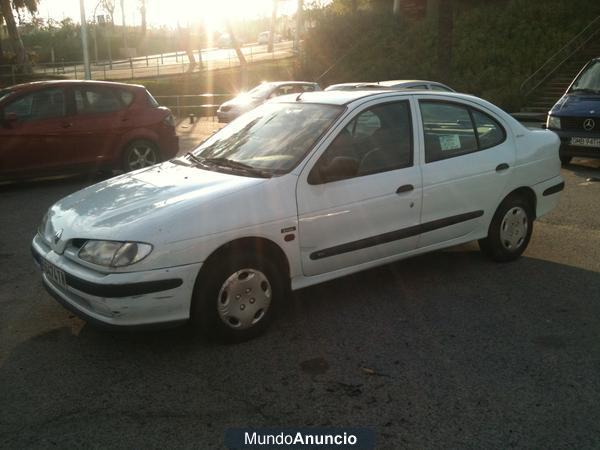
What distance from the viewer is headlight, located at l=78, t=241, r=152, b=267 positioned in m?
3.57

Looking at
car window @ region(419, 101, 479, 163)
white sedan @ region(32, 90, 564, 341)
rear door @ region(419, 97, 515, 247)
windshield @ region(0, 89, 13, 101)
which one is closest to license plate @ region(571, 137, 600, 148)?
white sedan @ region(32, 90, 564, 341)

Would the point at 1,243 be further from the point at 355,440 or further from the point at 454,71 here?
the point at 454,71

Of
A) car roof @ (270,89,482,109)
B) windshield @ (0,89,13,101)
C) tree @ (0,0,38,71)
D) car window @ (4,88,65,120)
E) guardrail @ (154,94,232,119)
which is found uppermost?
tree @ (0,0,38,71)

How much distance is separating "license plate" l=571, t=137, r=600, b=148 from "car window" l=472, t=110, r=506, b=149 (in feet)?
18.8

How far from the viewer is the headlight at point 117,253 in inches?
141

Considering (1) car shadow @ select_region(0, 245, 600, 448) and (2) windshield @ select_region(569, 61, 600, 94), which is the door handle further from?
(2) windshield @ select_region(569, 61, 600, 94)

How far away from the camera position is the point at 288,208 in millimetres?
4062

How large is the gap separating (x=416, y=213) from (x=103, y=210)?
2.27m

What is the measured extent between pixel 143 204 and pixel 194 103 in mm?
22831

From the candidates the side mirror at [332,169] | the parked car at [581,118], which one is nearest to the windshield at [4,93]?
the side mirror at [332,169]

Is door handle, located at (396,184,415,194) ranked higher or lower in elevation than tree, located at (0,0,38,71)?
lower

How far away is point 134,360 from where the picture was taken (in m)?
3.83

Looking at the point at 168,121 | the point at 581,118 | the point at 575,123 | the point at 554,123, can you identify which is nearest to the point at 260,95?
the point at 168,121

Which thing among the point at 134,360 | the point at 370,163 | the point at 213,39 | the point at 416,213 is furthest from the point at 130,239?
the point at 213,39
